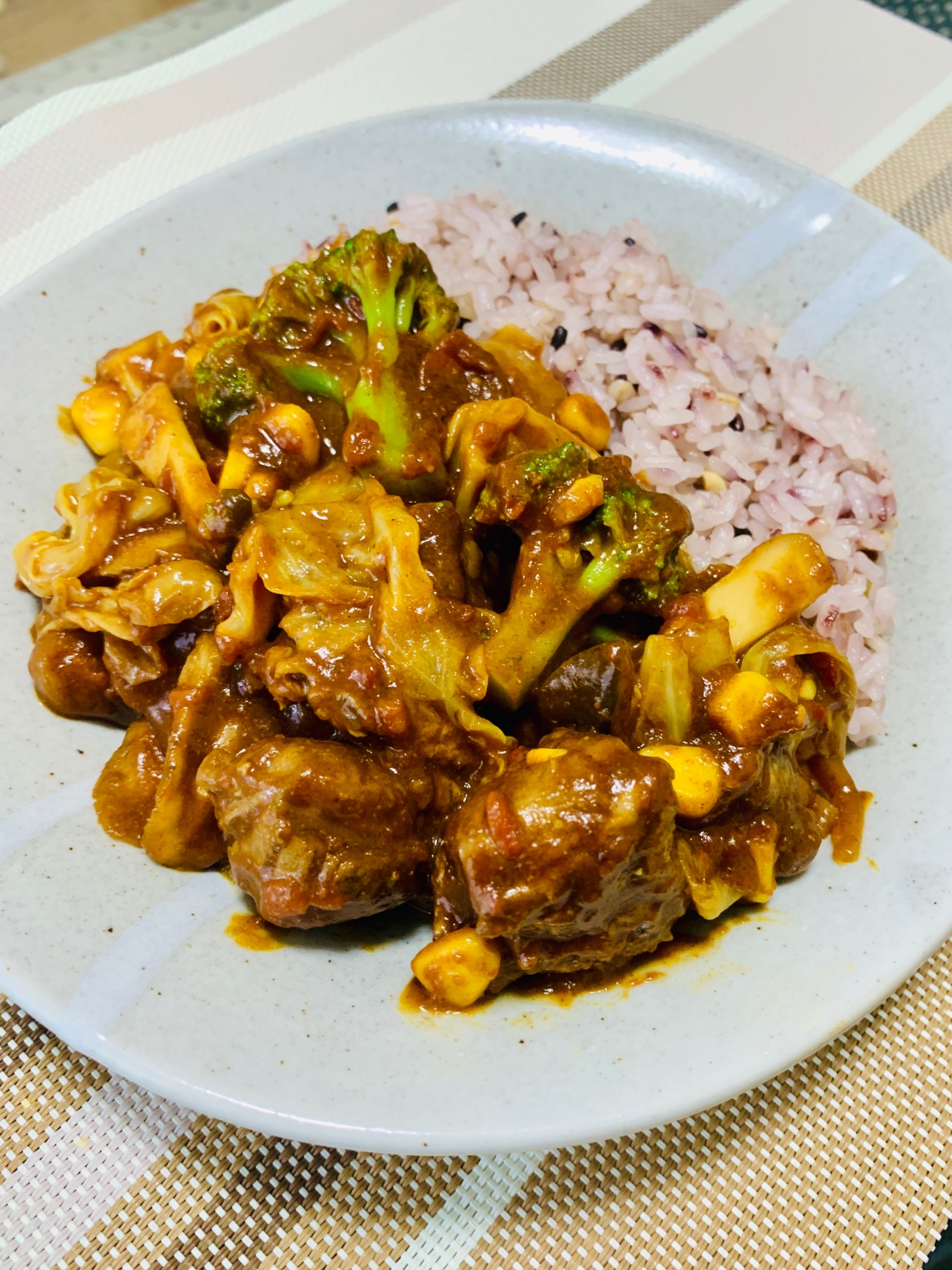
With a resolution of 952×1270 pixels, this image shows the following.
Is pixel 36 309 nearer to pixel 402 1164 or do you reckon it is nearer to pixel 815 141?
pixel 402 1164

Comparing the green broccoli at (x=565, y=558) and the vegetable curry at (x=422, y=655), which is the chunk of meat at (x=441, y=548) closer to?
the vegetable curry at (x=422, y=655)

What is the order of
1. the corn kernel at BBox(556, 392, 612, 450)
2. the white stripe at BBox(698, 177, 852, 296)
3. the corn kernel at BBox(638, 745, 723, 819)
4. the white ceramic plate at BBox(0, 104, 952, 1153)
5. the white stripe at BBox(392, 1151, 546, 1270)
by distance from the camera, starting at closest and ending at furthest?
the white ceramic plate at BBox(0, 104, 952, 1153)
the white stripe at BBox(392, 1151, 546, 1270)
the corn kernel at BBox(638, 745, 723, 819)
the corn kernel at BBox(556, 392, 612, 450)
the white stripe at BBox(698, 177, 852, 296)

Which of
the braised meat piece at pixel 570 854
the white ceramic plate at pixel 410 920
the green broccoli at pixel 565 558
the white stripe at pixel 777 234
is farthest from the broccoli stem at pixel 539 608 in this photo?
the white stripe at pixel 777 234

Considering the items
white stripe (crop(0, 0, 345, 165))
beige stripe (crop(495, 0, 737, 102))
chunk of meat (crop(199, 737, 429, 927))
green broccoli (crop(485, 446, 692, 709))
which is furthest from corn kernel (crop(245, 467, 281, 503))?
beige stripe (crop(495, 0, 737, 102))

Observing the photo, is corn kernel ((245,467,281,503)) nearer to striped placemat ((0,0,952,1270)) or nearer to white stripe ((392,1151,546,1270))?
striped placemat ((0,0,952,1270))

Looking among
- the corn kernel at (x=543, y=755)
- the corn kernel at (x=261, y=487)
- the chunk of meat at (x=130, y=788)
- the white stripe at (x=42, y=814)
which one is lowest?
the corn kernel at (x=543, y=755)

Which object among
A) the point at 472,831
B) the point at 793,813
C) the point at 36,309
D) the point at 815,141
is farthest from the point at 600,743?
the point at 815,141
